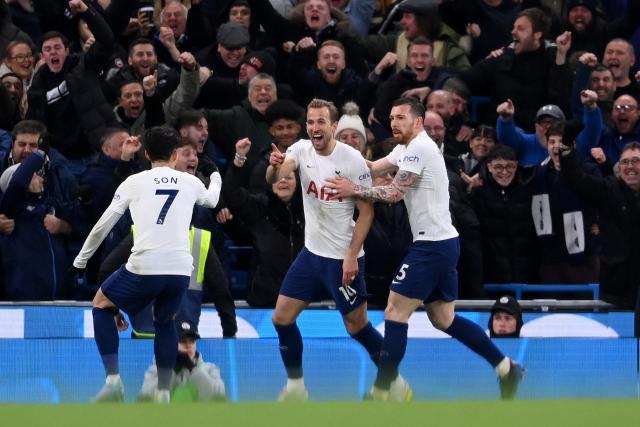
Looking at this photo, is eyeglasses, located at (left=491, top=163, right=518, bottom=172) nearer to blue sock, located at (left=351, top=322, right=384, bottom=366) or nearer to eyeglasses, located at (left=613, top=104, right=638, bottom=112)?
eyeglasses, located at (left=613, top=104, right=638, bottom=112)

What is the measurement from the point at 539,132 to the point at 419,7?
2.24m

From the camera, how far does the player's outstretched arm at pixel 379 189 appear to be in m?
12.0

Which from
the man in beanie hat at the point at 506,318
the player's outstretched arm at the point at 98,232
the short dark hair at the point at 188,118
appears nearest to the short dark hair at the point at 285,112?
the short dark hair at the point at 188,118

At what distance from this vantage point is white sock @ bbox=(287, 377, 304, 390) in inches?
476

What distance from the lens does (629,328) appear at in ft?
47.3

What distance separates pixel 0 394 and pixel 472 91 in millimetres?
7315

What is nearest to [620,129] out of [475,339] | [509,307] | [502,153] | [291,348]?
[502,153]

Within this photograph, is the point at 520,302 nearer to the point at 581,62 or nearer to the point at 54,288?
the point at 581,62

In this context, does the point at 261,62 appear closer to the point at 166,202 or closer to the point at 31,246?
the point at 31,246

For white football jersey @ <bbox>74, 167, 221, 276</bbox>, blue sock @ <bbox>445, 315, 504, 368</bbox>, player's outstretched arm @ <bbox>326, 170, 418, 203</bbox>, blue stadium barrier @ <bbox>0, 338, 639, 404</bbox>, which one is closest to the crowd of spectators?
blue stadium barrier @ <bbox>0, 338, 639, 404</bbox>

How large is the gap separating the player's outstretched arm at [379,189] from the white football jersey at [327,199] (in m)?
0.09

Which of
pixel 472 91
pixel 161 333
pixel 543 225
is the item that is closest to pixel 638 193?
pixel 543 225

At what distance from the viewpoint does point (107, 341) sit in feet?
38.0

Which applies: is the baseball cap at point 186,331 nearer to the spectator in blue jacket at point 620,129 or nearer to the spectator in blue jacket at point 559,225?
the spectator in blue jacket at point 559,225
